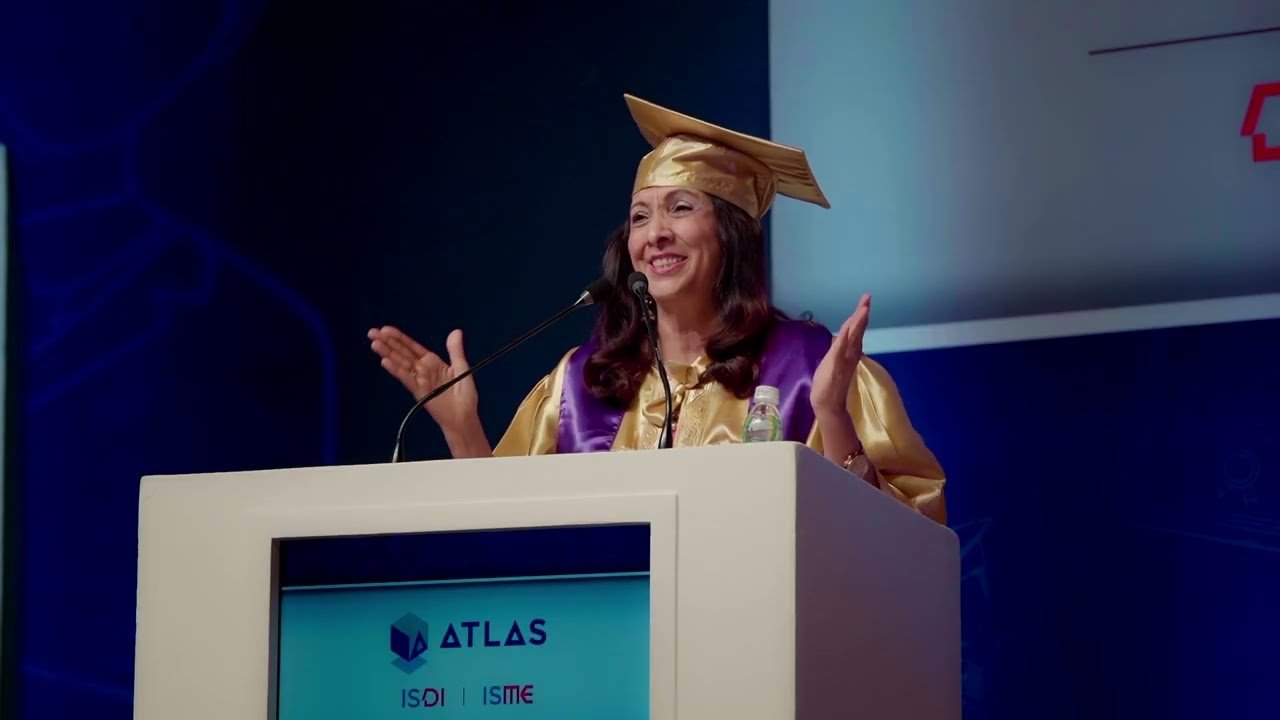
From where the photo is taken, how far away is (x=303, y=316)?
4.25 metres

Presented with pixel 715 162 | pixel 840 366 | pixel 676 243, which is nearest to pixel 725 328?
pixel 676 243

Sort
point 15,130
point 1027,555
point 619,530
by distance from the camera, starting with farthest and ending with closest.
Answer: point 15,130, point 1027,555, point 619,530

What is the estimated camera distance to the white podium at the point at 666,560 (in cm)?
173

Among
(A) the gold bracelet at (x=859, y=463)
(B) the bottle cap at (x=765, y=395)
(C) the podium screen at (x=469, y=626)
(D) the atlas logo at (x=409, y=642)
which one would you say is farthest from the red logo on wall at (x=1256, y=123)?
(D) the atlas logo at (x=409, y=642)

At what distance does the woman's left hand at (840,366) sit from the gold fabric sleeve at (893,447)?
0.80 feet

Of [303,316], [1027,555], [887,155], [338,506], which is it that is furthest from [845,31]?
[338,506]

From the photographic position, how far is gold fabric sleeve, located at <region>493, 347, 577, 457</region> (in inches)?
124

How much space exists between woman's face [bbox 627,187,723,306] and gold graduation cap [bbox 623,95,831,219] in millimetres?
28

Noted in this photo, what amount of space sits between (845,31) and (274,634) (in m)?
2.26

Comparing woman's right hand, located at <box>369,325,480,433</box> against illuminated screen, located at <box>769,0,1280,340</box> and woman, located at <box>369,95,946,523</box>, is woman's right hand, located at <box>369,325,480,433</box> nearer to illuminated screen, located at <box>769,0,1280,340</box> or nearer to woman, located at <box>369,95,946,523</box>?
woman, located at <box>369,95,946,523</box>

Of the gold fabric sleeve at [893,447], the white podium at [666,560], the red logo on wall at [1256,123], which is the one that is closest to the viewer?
the white podium at [666,560]

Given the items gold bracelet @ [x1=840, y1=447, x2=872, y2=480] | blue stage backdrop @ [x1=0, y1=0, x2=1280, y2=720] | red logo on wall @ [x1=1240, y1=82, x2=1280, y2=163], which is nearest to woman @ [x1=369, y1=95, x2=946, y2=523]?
gold bracelet @ [x1=840, y1=447, x2=872, y2=480]

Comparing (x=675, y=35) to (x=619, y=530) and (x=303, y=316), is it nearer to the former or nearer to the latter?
(x=303, y=316)

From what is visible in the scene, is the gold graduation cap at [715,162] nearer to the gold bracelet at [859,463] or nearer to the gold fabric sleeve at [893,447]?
the gold fabric sleeve at [893,447]
